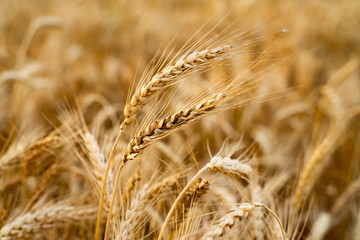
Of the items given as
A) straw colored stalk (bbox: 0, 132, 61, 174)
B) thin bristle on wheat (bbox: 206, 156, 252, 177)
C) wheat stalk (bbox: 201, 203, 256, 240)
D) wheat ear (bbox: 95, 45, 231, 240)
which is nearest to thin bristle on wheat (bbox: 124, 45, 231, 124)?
wheat ear (bbox: 95, 45, 231, 240)

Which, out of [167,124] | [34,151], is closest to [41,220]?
[34,151]

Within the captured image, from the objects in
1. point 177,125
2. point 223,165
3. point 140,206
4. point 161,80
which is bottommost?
point 140,206

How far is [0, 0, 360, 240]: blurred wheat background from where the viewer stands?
2.84 feet

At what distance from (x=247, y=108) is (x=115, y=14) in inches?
124

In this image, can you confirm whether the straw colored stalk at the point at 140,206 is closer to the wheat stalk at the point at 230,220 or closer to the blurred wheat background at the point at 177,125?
the blurred wheat background at the point at 177,125

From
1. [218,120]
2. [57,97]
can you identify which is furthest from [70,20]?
[218,120]

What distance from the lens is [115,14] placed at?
462 cm

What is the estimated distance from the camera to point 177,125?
0.78 metres

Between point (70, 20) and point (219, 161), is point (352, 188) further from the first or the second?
point (70, 20)

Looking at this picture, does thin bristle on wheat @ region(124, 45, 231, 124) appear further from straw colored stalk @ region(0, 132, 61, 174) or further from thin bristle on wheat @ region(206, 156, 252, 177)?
straw colored stalk @ region(0, 132, 61, 174)

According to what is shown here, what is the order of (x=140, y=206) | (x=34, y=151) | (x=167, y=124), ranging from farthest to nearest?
(x=34, y=151) → (x=140, y=206) → (x=167, y=124)

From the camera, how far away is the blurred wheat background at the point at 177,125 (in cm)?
86

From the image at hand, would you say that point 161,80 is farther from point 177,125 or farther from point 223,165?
point 223,165

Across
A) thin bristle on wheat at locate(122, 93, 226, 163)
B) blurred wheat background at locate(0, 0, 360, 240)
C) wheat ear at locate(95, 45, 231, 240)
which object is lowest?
blurred wheat background at locate(0, 0, 360, 240)
